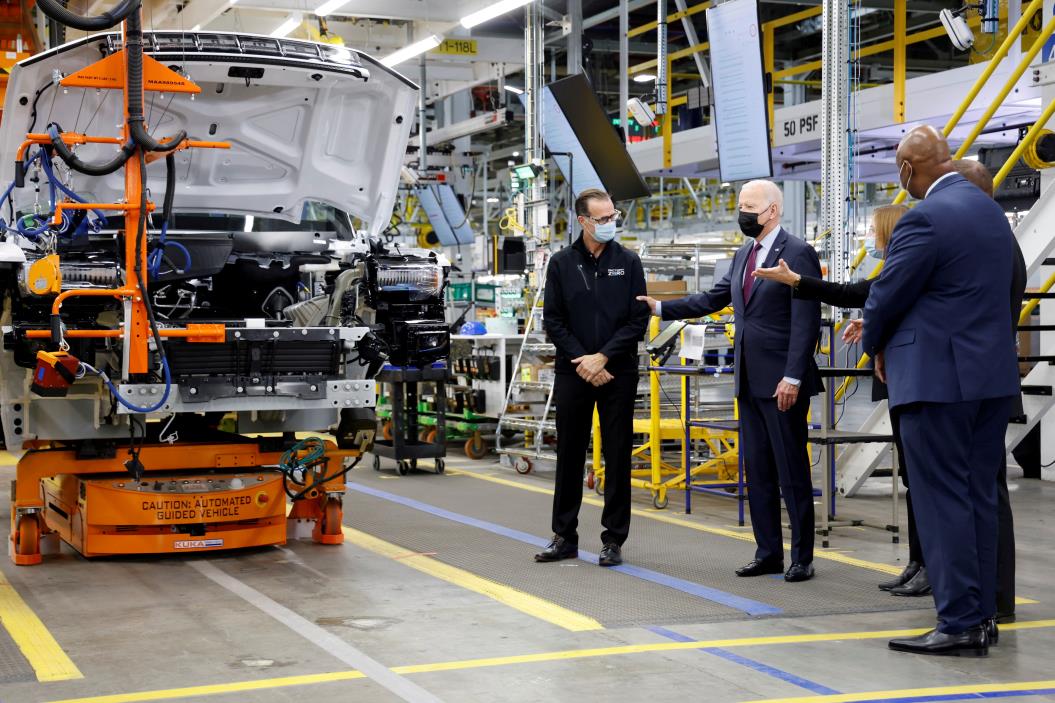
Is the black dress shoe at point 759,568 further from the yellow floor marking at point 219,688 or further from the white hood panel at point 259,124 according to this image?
the white hood panel at point 259,124

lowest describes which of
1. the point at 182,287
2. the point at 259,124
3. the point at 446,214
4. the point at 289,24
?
the point at 182,287

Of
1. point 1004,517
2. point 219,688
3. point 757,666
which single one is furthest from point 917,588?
point 219,688

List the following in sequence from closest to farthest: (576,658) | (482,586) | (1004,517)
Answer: (576,658), (1004,517), (482,586)

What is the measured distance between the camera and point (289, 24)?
547 inches

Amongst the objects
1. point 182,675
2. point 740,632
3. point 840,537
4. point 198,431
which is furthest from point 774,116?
point 182,675

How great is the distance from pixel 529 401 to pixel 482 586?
5.08 metres

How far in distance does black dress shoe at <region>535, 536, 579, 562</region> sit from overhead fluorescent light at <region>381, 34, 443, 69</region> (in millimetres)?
9034

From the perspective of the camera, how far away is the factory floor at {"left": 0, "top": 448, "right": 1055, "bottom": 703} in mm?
3758

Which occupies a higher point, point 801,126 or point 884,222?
point 801,126

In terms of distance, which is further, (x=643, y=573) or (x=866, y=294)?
(x=643, y=573)

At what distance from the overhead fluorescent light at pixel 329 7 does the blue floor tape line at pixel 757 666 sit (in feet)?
31.9

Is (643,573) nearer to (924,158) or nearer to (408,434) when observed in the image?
(924,158)

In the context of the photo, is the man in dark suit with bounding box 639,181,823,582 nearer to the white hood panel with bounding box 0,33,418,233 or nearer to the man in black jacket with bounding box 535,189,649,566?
the man in black jacket with bounding box 535,189,649,566

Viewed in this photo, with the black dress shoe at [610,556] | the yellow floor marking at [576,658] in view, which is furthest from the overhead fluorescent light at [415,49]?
the yellow floor marking at [576,658]
